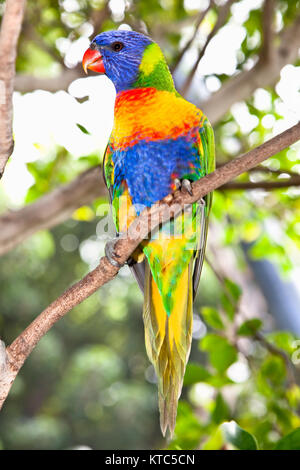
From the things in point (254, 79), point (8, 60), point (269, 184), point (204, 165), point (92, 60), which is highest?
point (8, 60)

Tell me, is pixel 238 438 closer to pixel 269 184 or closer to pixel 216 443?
pixel 216 443

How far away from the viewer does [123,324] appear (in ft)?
21.6

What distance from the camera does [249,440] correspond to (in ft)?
3.00

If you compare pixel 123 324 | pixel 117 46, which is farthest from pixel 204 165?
pixel 123 324

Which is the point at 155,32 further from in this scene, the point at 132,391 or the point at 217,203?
the point at 132,391

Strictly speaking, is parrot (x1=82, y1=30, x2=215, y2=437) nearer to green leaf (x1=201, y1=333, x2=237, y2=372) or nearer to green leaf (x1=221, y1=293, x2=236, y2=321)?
green leaf (x1=201, y1=333, x2=237, y2=372)

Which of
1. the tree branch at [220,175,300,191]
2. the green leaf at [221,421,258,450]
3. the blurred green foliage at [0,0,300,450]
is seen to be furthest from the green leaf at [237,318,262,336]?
the green leaf at [221,421,258,450]

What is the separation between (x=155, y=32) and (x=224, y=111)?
455mm

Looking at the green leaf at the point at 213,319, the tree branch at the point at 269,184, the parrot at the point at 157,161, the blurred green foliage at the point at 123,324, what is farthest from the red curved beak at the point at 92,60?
the green leaf at the point at 213,319

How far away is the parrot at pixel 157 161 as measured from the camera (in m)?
1.03

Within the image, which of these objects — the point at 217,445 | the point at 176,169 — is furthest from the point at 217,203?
the point at 217,445

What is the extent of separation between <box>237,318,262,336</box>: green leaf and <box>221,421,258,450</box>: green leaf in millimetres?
530

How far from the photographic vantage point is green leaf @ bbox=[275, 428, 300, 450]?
3.12ft

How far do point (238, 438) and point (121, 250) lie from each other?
426mm
